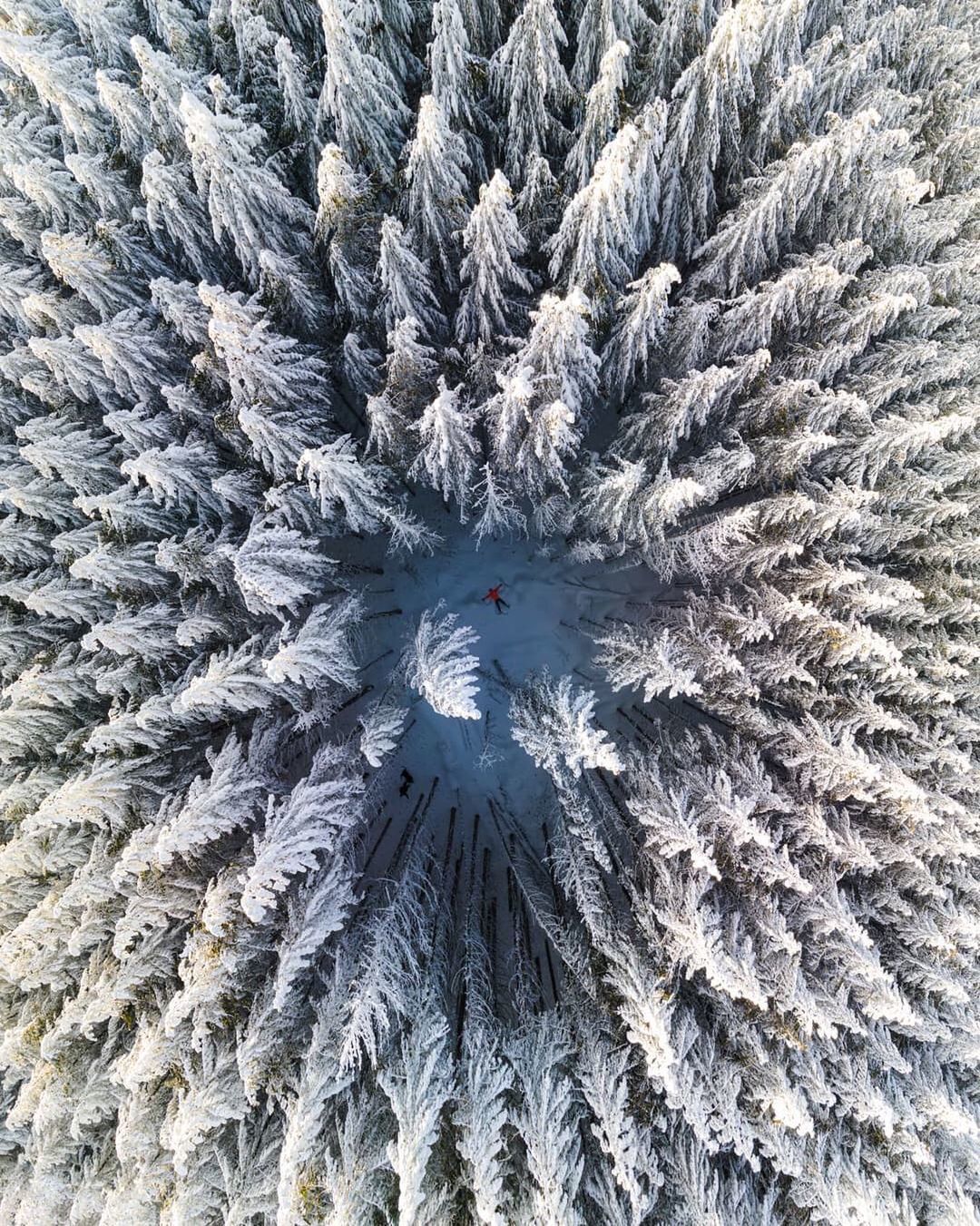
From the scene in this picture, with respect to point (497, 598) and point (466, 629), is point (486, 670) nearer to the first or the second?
point (497, 598)

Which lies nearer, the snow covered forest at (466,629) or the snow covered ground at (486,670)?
the snow covered forest at (466,629)

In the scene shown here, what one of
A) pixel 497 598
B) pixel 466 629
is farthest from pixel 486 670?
pixel 466 629

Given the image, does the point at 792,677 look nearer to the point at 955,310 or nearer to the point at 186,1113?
the point at 955,310

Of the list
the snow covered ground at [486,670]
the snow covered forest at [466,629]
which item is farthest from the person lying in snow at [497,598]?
the snow covered forest at [466,629]

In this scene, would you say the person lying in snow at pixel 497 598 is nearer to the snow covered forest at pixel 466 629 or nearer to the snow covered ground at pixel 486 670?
the snow covered ground at pixel 486 670

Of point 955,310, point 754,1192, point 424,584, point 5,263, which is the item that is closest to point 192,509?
point 424,584

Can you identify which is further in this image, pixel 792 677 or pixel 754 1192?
pixel 792 677
